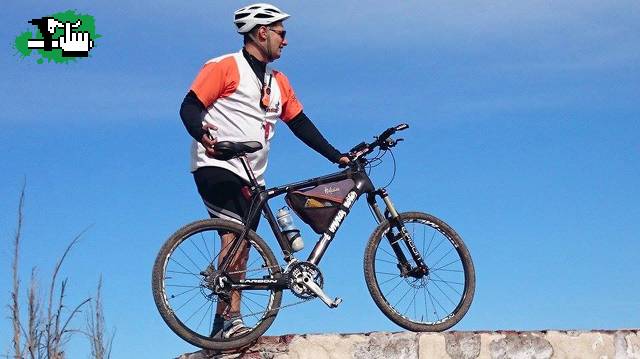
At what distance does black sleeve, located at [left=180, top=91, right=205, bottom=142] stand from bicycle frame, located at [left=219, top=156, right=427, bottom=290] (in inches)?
13.4

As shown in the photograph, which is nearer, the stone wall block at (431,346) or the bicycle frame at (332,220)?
the bicycle frame at (332,220)

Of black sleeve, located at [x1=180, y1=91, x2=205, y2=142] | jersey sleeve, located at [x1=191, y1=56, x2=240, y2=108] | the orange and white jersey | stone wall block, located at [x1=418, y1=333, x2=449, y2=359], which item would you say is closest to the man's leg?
the orange and white jersey

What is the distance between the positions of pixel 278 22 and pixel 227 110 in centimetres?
72

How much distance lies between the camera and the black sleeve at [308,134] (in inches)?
320

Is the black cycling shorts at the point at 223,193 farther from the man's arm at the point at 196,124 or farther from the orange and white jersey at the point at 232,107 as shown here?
the man's arm at the point at 196,124

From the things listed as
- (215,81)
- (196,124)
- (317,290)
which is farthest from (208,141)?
(317,290)

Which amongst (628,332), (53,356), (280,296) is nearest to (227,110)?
(280,296)

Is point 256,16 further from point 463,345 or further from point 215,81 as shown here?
point 463,345

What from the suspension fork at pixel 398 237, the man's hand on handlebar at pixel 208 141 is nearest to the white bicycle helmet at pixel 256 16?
the man's hand on handlebar at pixel 208 141

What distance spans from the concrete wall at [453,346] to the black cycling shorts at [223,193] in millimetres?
848

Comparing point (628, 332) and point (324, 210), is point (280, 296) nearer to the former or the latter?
point (324, 210)

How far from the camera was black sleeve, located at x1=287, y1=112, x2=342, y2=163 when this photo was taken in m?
8.12

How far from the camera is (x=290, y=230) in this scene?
7.45 m

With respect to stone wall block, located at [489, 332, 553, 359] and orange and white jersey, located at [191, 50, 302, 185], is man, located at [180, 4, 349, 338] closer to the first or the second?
orange and white jersey, located at [191, 50, 302, 185]
